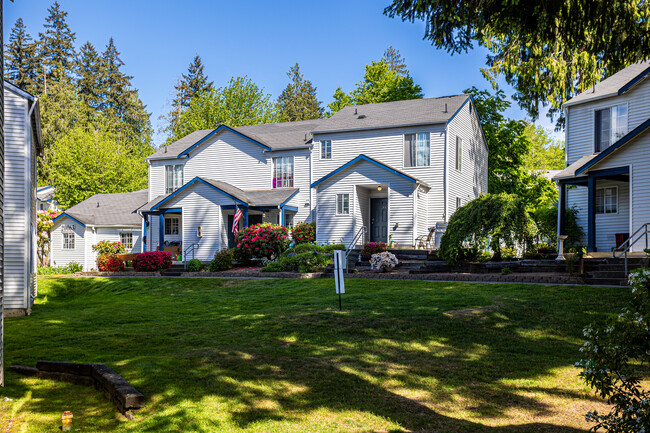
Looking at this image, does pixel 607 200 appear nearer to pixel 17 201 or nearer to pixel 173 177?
pixel 17 201

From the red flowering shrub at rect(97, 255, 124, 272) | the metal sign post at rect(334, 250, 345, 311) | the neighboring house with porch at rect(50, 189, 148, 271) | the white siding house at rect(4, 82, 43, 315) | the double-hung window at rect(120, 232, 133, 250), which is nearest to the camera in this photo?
the metal sign post at rect(334, 250, 345, 311)

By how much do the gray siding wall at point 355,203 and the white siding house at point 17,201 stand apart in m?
13.3

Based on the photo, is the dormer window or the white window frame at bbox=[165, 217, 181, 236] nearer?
the dormer window

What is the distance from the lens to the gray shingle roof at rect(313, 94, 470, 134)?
2528 centimetres

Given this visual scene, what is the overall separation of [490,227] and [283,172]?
47.3 ft

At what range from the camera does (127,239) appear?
110ft

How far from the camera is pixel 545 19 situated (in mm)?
8992

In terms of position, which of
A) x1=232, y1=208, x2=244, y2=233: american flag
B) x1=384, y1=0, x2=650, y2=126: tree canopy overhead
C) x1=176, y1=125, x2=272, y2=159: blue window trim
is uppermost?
x1=176, y1=125, x2=272, y2=159: blue window trim

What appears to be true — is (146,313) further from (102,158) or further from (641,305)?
(102,158)

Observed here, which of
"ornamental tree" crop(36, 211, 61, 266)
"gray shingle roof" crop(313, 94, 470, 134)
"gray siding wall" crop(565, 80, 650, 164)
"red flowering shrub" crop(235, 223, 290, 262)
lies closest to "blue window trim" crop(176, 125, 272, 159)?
"gray shingle roof" crop(313, 94, 470, 134)

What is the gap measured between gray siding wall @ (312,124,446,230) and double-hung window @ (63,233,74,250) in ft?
55.3

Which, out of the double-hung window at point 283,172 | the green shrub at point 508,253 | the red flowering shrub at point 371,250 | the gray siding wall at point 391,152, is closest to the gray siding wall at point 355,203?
the gray siding wall at point 391,152

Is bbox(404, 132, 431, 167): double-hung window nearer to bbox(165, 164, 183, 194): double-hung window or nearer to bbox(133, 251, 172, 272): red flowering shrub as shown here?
bbox(133, 251, 172, 272): red flowering shrub

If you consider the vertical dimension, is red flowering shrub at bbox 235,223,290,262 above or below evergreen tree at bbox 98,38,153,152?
below
